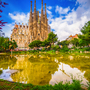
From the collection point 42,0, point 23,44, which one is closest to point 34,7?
point 42,0

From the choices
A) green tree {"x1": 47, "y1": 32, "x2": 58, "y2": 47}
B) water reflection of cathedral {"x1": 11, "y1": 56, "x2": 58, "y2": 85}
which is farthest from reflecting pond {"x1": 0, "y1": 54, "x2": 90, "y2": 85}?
green tree {"x1": 47, "y1": 32, "x2": 58, "y2": 47}

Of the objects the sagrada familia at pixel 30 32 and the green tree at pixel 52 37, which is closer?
the green tree at pixel 52 37

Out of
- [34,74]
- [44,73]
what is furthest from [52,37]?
[34,74]

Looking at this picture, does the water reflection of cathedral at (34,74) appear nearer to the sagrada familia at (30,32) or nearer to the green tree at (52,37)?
the green tree at (52,37)

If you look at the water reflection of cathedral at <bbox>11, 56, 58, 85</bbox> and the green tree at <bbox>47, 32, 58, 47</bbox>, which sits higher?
the green tree at <bbox>47, 32, 58, 47</bbox>

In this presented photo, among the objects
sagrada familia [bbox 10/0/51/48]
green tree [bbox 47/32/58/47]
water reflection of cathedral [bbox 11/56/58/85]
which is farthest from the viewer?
sagrada familia [bbox 10/0/51/48]

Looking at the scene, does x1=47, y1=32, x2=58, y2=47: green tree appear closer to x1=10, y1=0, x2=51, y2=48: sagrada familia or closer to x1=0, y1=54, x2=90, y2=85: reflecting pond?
x1=10, y1=0, x2=51, y2=48: sagrada familia

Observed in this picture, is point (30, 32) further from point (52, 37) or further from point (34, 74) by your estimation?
point (34, 74)

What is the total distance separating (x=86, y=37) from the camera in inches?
915

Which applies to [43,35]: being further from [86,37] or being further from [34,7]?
[86,37]

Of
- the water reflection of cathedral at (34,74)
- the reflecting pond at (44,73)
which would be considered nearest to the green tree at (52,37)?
the reflecting pond at (44,73)

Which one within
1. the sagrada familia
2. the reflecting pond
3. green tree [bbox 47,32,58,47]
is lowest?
Result: the reflecting pond

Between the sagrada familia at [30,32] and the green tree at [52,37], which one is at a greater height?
the sagrada familia at [30,32]

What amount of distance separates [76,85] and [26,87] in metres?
2.40
